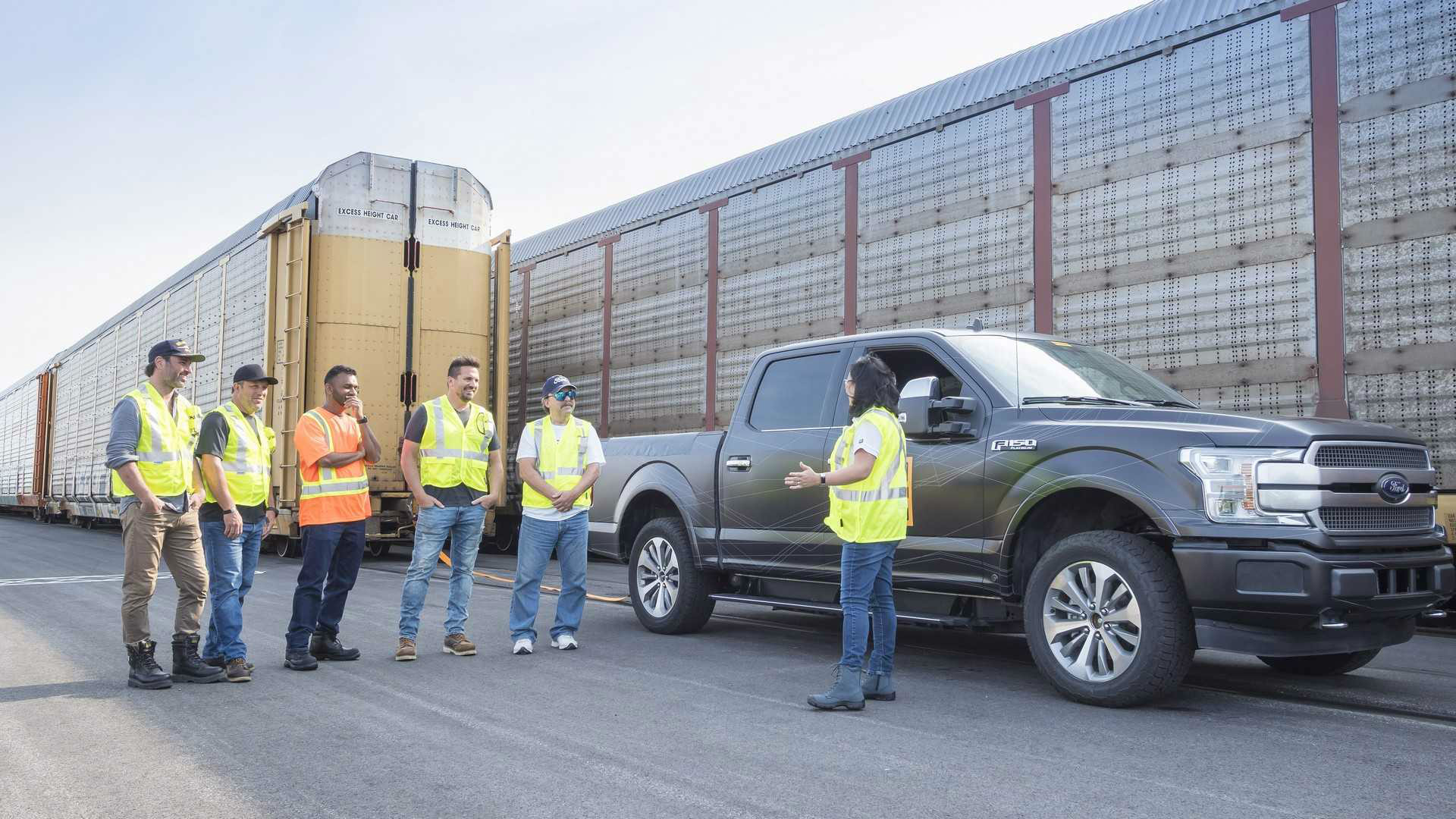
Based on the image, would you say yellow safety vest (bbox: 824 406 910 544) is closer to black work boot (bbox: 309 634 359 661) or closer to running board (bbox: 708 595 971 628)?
running board (bbox: 708 595 971 628)

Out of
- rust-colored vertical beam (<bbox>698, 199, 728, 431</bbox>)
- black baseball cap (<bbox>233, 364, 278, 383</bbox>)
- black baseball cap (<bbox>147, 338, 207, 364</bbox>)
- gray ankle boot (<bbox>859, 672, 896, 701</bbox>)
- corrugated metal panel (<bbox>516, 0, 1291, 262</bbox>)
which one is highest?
corrugated metal panel (<bbox>516, 0, 1291, 262</bbox>)

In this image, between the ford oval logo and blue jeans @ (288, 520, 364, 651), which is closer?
the ford oval logo

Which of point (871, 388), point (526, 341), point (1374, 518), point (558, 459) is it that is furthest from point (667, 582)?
point (526, 341)

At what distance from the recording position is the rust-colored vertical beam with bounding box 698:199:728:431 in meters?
12.7

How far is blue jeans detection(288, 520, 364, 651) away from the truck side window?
8.77ft

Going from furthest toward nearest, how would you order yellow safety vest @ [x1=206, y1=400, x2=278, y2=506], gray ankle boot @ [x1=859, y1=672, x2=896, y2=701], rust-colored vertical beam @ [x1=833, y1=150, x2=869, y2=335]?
1. rust-colored vertical beam @ [x1=833, y1=150, x2=869, y2=335]
2. yellow safety vest @ [x1=206, y1=400, x2=278, y2=506]
3. gray ankle boot @ [x1=859, y1=672, x2=896, y2=701]

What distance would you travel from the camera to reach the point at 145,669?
18.8ft

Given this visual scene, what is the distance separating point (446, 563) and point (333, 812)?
11.8 m

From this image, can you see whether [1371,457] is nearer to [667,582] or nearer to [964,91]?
[667,582]

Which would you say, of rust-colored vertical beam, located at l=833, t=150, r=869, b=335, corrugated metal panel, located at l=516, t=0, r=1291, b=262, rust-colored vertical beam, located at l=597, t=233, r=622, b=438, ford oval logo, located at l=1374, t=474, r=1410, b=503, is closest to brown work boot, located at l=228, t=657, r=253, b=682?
ford oval logo, located at l=1374, t=474, r=1410, b=503

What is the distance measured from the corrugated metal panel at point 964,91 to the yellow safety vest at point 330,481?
665 cm

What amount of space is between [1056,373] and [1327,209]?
323 cm

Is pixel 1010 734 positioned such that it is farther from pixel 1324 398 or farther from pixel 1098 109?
pixel 1098 109

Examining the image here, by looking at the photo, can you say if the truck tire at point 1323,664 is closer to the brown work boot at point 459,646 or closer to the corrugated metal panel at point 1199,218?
the corrugated metal panel at point 1199,218
